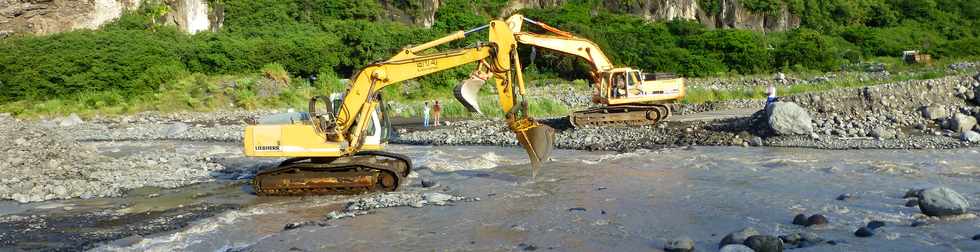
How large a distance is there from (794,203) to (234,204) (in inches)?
342

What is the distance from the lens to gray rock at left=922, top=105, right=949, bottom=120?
2062 centimetres

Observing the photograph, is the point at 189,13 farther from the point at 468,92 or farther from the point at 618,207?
the point at 618,207

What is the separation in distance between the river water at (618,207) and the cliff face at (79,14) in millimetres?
40944

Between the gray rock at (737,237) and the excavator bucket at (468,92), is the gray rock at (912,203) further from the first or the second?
the excavator bucket at (468,92)

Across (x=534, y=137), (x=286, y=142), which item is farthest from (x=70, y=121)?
(x=534, y=137)

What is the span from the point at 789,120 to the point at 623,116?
5.63 meters

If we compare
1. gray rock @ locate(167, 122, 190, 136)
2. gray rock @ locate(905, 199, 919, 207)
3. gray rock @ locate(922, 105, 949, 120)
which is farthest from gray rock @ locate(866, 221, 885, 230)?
gray rock @ locate(167, 122, 190, 136)

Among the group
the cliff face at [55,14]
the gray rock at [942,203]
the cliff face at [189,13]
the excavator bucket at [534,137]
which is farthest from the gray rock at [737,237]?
the cliff face at [55,14]

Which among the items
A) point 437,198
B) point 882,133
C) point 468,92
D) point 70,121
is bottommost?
point 437,198

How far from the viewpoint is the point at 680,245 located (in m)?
9.48

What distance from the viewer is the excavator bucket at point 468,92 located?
14039mm

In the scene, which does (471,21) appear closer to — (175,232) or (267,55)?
(267,55)

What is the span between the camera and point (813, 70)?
151ft

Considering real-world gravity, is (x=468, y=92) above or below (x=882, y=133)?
above
